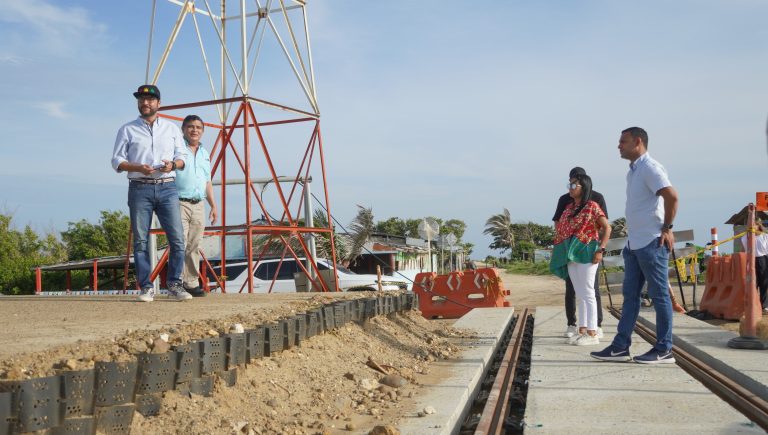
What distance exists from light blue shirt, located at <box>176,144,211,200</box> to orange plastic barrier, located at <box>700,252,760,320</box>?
7.70m

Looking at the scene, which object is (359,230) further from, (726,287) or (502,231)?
(502,231)

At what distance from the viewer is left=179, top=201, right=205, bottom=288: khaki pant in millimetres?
8055

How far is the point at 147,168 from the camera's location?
6746mm

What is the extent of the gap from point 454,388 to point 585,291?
8.44ft

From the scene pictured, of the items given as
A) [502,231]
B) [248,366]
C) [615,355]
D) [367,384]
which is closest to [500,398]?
[367,384]

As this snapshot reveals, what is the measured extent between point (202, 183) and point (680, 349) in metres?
5.40

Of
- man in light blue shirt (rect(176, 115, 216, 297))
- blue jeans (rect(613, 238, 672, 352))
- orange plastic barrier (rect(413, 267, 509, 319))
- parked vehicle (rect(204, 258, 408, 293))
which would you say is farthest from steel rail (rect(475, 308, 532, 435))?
parked vehicle (rect(204, 258, 408, 293))

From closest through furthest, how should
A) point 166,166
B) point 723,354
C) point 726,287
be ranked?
point 723,354 < point 166,166 < point 726,287

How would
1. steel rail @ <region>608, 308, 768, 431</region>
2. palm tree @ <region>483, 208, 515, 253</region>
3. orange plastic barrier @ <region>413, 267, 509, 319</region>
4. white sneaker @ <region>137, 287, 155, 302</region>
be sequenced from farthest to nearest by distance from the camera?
palm tree @ <region>483, 208, 515, 253</region> → orange plastic barrier @ <region>413, 267, 509, 319</region> → white sneaker @ <region>137, 287, 155, 302</region> → steel rail @ <region>608, 308, 768, 431</region>

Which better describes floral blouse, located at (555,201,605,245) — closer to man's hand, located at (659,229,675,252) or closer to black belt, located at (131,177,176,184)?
man's hand, located at (659,229,675,252)

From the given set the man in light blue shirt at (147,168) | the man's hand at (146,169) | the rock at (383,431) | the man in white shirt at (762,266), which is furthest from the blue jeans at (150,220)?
the man in white shirt at (762,266)

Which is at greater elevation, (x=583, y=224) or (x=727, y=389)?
(x=583, y=224)

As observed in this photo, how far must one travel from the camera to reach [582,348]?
7.42m

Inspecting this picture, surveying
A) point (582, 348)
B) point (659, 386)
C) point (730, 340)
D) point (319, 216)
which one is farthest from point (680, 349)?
point (319, 216)
